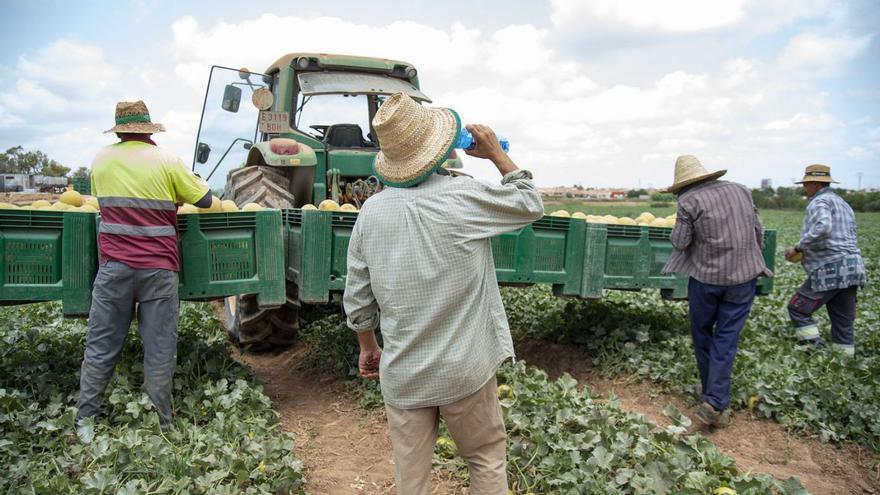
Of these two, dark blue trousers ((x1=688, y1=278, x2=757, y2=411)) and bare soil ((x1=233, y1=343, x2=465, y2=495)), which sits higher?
dark blue trousers ((x1=688, y1=278, x2=757, y2=411))

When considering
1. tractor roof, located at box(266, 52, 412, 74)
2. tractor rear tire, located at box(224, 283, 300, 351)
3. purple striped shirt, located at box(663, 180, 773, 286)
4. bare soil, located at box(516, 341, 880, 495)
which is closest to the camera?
bare soil, located at box(516, 341, 880, 495)

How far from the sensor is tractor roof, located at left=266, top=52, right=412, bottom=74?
6.64 m

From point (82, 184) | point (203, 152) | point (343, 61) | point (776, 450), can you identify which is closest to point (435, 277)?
point (776, 450)

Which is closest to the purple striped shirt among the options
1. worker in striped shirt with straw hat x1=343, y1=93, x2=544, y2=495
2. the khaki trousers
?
worker in striped shirt with straw hat x1=343, y1=93, x2=544, y2=495

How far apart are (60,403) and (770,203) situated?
54.9 metres

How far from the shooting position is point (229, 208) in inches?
182

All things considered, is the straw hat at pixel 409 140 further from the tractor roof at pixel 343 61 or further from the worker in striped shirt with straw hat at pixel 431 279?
the tractor roof at pixel 343 61

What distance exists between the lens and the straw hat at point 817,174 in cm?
647

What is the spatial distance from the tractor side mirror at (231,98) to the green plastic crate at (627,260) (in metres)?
4.40

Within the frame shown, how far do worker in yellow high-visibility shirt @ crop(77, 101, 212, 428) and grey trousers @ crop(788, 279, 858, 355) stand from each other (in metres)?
5.82

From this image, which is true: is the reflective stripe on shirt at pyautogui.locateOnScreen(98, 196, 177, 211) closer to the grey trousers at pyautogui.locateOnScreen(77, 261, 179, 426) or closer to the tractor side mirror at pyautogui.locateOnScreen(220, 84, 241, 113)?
the grey trousers at pyautogui.locateOnScreen(77, 261, 179, 426)

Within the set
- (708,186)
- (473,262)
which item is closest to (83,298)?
(473,262)

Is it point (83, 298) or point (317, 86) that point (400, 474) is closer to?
point (83, 298)

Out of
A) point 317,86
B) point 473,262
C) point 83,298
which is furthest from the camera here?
point 317,86
